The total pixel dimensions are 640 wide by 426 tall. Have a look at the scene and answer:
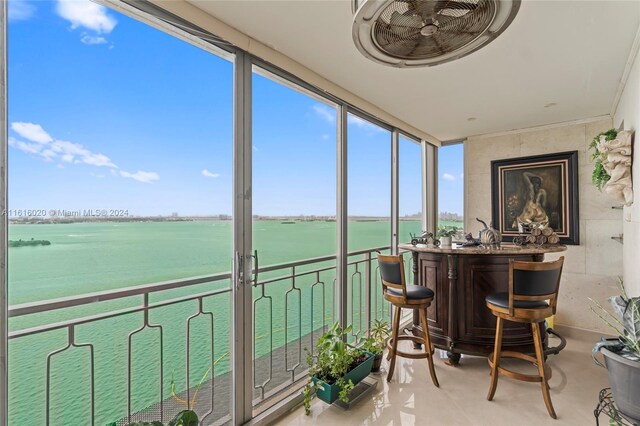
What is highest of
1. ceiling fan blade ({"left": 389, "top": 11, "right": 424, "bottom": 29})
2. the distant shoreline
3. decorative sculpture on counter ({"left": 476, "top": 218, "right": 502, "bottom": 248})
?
ceiling fan blade ({"left": 389, "top": 11, "right": 424, "bottom": 29})

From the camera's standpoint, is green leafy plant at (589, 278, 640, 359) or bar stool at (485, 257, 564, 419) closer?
green leafy plant at (589, 278, 640, 359)

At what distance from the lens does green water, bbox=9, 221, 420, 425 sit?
1356 mm

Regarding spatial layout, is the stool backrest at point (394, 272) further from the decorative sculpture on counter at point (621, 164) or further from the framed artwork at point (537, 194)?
the framed artwork at point (537, 194)

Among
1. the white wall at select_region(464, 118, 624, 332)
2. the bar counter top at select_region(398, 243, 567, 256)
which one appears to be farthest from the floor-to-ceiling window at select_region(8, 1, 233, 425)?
the white wall at select_region(464, 118, 624, 332)

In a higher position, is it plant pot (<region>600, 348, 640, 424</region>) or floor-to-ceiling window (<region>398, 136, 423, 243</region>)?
floor-to-ceiling window (<region>398, 136, 423, 243</region>)

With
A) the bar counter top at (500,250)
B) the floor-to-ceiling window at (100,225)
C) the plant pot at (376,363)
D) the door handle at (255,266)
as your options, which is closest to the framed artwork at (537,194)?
the bar counter top at (500,250)

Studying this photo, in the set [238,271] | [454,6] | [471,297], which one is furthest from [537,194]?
[238,271]

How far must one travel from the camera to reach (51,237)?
4.60ft

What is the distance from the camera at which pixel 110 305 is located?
5.39ft

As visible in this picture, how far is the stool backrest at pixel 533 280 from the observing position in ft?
6.61

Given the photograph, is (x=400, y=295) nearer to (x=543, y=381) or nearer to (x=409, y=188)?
(x=543, y=381)

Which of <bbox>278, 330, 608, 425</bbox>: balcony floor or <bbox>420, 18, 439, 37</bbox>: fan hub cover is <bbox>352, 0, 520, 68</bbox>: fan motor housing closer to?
<bbox>420, 18, 439, 37</bbox>: fan hub cover

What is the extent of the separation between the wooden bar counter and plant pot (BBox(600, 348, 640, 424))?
1409 millimetres

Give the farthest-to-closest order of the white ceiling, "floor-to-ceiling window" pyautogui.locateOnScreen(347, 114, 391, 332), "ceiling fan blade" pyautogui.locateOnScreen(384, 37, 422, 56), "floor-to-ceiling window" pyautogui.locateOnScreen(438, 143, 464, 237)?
"floor-to-ceiling window" pyautogui.locateOnScreen(438, 143, 464, 237)
"floor-to-ceiling window" pyautogui.locateOnScreen(347, 114, 391, 332)
the white ceiling
"ceiling fan blade" pyautogui.locateOnScreen(384, 37, 422, 56)
